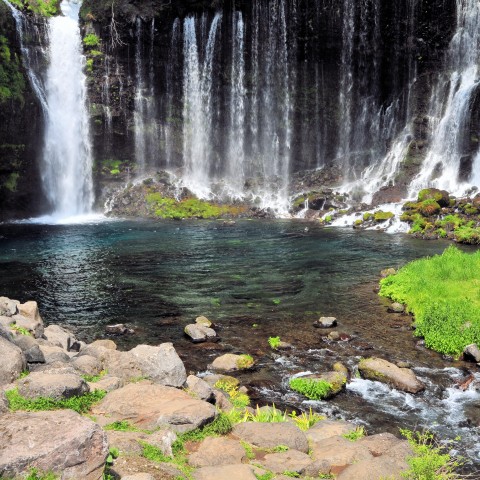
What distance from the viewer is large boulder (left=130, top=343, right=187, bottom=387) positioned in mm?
9289

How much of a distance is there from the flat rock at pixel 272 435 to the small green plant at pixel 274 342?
224 inches

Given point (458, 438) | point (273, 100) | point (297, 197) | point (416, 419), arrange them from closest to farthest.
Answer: point (458, 438), point (416, 419), point (297, 197), point (273, 100)

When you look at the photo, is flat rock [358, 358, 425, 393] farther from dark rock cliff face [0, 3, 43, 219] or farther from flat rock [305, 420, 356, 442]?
dark rock cliff face [0, 3, 43, 219]

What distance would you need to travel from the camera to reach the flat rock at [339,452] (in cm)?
722

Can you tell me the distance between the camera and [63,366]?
8.69 meters

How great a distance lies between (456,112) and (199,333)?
39758 mm

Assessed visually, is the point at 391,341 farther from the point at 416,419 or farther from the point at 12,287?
the point at 12,287

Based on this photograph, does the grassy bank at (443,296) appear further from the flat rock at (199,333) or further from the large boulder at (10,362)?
the large boulder at (10,362)

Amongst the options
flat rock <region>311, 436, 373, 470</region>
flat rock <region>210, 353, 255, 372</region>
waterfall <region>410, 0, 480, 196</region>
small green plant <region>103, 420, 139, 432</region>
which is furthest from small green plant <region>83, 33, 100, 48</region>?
flat rock <region>311, 436, 373, 470</region>

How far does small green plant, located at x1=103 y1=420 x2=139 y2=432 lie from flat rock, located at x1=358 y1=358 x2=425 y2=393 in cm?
655

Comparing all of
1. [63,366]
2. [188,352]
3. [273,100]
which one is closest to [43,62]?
[273,100]

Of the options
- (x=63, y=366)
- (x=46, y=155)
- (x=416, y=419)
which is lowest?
(x=416, y=419)

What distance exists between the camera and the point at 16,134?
43500 mm

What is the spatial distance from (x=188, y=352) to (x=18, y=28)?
42.7m
